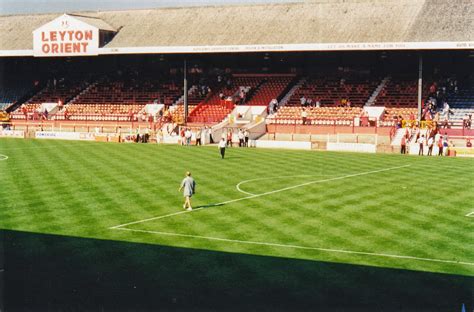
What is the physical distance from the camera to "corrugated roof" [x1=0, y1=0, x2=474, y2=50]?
176ft

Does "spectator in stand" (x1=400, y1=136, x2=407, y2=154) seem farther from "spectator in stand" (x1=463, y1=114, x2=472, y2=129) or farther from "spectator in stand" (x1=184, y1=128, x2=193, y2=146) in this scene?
"spectator in stand" (x1=184, y1=128, x2=193, y2=146)

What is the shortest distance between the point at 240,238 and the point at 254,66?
5081 centimetres

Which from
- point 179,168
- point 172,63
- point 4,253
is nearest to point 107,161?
point 179,168

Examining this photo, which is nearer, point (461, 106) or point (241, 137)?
point (241, 137)

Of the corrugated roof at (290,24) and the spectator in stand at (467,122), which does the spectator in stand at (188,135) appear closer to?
the corrugated roof at (290,24)

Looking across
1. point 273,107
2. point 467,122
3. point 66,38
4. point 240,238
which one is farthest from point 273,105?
point 240,238

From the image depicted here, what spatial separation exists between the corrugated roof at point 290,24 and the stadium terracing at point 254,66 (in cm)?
16

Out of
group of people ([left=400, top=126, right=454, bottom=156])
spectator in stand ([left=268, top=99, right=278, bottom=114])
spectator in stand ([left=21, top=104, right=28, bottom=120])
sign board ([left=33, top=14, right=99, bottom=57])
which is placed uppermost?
sign board ([left=33, top=14, right=99, bottom=57])

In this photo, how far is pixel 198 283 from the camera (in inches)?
602

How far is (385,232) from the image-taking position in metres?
20.4

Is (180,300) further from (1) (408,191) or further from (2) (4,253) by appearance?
(1) (408,191)

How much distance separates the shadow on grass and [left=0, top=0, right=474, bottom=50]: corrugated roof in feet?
128

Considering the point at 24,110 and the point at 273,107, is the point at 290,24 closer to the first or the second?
the point at 273,107

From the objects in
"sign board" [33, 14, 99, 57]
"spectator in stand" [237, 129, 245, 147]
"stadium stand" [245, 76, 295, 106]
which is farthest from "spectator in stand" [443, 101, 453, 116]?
"sign board" [33, 14, 99, 57]
